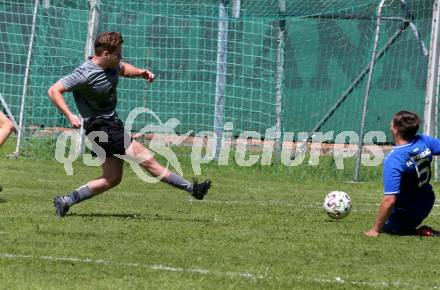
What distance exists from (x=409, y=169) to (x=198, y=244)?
2.15 meters

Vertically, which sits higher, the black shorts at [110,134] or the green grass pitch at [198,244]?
the black shorts at [110,134]

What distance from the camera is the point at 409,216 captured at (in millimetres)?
10172

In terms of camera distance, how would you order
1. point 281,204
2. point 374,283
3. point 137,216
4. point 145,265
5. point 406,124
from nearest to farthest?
point 374,283 → point 145,265 → point 406,124 → point 137,216 → point 281,204

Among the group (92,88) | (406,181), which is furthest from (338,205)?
(92,88)

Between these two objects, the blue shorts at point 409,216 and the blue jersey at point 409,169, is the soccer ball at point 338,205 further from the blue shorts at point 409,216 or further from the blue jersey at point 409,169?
the blue jersey at point 409,169

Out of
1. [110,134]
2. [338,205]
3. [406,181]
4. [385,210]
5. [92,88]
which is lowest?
[338,205]

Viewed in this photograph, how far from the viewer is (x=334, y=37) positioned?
20.6 metres

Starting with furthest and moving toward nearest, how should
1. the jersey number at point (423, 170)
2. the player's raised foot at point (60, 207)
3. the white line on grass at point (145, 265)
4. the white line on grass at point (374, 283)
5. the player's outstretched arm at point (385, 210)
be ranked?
1. the player's raised foot at point (60, 207)
2. the jersey number at point (423, 170)
3. the player's outstretched arm at point (385, 210)
4. the white line on grass at point (145, 265)
5. the white line on grass at point (374, 283)

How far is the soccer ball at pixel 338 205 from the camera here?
11141mm

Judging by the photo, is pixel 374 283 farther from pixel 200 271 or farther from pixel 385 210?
pixel 385 210

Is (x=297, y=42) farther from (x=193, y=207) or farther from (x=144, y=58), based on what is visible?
(x=193, y=207)

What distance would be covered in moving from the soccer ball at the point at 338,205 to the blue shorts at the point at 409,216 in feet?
2.98

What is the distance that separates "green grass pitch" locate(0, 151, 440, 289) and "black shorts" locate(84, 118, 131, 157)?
2.26 feet

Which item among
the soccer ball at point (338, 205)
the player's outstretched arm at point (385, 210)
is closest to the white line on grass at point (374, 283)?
the player's outstretched arm at point (385, 210)
